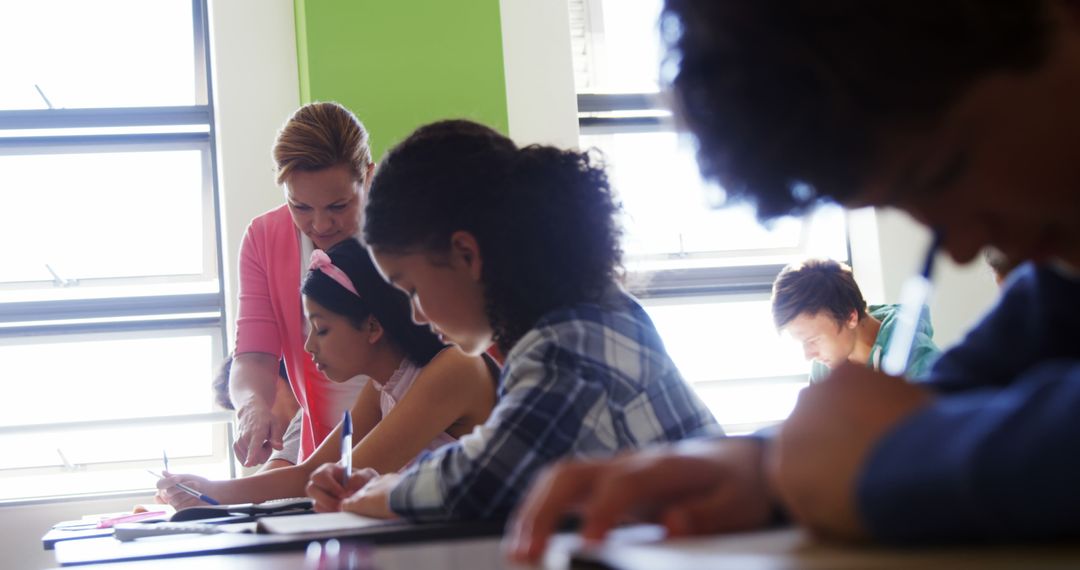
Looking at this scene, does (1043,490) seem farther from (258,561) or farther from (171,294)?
(171,294)

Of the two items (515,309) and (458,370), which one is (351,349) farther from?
(515,309)


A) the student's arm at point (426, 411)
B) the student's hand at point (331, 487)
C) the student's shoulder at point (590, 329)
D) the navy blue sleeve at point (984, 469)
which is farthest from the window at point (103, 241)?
the navy blue sleeve at point (984, 469)

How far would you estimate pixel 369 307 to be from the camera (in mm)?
2127

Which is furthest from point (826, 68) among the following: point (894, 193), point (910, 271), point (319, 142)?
point (910, 271)

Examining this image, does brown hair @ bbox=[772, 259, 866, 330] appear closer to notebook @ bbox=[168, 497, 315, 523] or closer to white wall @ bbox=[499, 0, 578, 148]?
white wall @ bbox=[499, 0, 578, 148]

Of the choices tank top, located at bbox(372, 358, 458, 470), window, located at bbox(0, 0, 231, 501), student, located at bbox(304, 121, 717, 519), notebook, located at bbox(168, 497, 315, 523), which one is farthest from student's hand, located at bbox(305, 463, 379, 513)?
window, located at bbox(0, 0, 231, 501)

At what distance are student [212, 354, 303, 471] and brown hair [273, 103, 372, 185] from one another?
21.7 inches

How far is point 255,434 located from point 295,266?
43cm

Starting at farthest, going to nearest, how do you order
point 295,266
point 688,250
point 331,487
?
point 688,250
point 295,266
point 331,487

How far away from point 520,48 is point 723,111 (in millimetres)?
3093

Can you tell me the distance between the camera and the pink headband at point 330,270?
213 centimetres

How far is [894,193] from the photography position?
1.86 feet

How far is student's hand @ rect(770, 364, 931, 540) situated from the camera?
18.6 inches

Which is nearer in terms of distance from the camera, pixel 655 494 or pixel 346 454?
pixel 655 494
